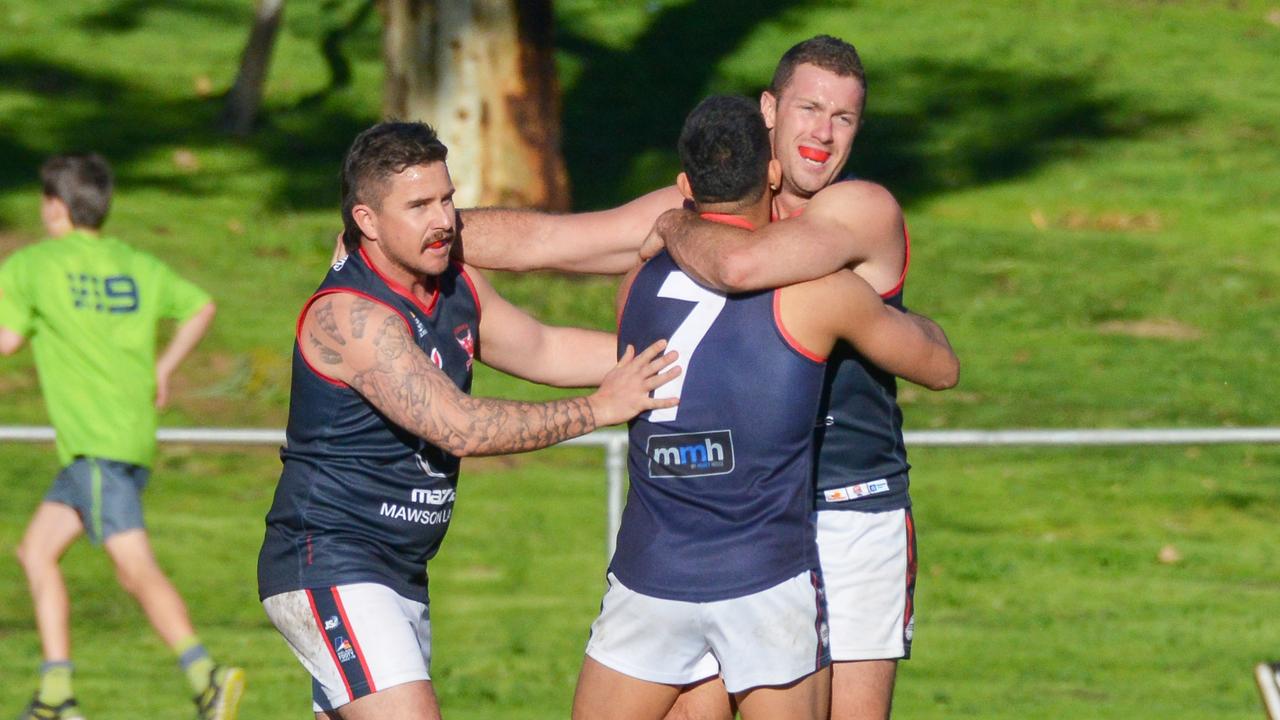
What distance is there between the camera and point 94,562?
409 inches

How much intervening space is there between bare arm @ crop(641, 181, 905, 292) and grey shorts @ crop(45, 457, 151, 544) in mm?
3508

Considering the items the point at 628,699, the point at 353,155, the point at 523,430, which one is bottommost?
the point at 628,699

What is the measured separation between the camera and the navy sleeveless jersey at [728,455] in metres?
4.35

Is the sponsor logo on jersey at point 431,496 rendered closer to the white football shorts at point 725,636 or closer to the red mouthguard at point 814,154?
the white football shorts at point 725,636

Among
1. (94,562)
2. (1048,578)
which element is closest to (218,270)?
(94,562)

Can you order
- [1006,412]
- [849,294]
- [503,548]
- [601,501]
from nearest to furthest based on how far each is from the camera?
[849,294]
[503,548]
[601,501]
[1006,412]

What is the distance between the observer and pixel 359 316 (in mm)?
4715

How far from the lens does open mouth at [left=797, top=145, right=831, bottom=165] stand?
4863mm

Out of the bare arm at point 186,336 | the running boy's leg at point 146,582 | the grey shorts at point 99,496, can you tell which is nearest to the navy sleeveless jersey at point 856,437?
the running boy's leg at point 146,582

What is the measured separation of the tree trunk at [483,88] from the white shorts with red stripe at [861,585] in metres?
9.99

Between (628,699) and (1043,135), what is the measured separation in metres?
16.1

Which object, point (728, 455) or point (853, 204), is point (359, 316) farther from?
point (853, 204)

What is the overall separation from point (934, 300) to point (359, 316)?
1089cm

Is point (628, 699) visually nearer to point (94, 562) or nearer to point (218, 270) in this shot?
point (94, 562)
